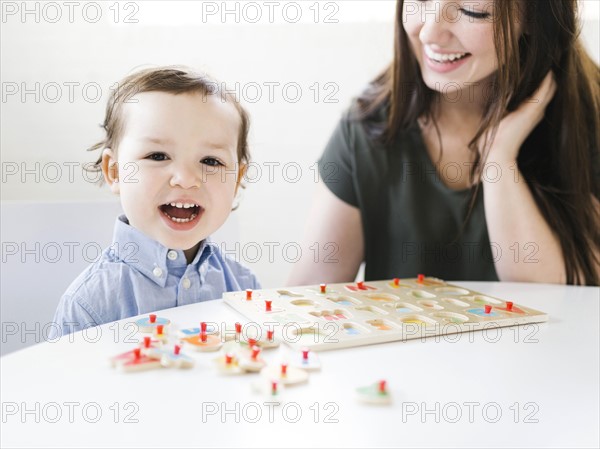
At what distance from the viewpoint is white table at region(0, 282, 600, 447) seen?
560mm

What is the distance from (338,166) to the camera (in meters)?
1.56

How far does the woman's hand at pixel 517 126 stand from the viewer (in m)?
1.38

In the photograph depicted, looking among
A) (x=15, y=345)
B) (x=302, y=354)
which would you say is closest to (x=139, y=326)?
(x=302, y=354)

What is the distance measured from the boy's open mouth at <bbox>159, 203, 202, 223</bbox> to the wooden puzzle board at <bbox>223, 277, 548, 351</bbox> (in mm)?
160

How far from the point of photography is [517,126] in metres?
1.40

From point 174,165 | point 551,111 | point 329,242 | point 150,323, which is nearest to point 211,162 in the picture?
point 174,165

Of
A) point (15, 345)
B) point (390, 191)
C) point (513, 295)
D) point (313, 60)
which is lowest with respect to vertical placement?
point (15, 345)

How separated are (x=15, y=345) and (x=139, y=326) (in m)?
0.54

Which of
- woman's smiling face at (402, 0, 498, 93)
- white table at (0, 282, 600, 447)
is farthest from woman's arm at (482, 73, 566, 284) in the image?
white table at (0, 282, 600, 447)

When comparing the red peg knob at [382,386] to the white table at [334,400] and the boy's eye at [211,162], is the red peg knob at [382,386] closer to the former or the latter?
the white table at [334,400]

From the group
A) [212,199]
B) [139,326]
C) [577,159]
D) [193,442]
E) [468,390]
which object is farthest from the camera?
[577,159]

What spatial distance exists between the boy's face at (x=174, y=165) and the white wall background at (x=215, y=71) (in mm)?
478

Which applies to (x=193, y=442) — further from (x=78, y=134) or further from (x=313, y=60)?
(x=313, y=60)

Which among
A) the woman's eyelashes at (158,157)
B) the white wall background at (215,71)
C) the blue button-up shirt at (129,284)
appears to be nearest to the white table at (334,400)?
the blue button-up shirt at (129,284)
